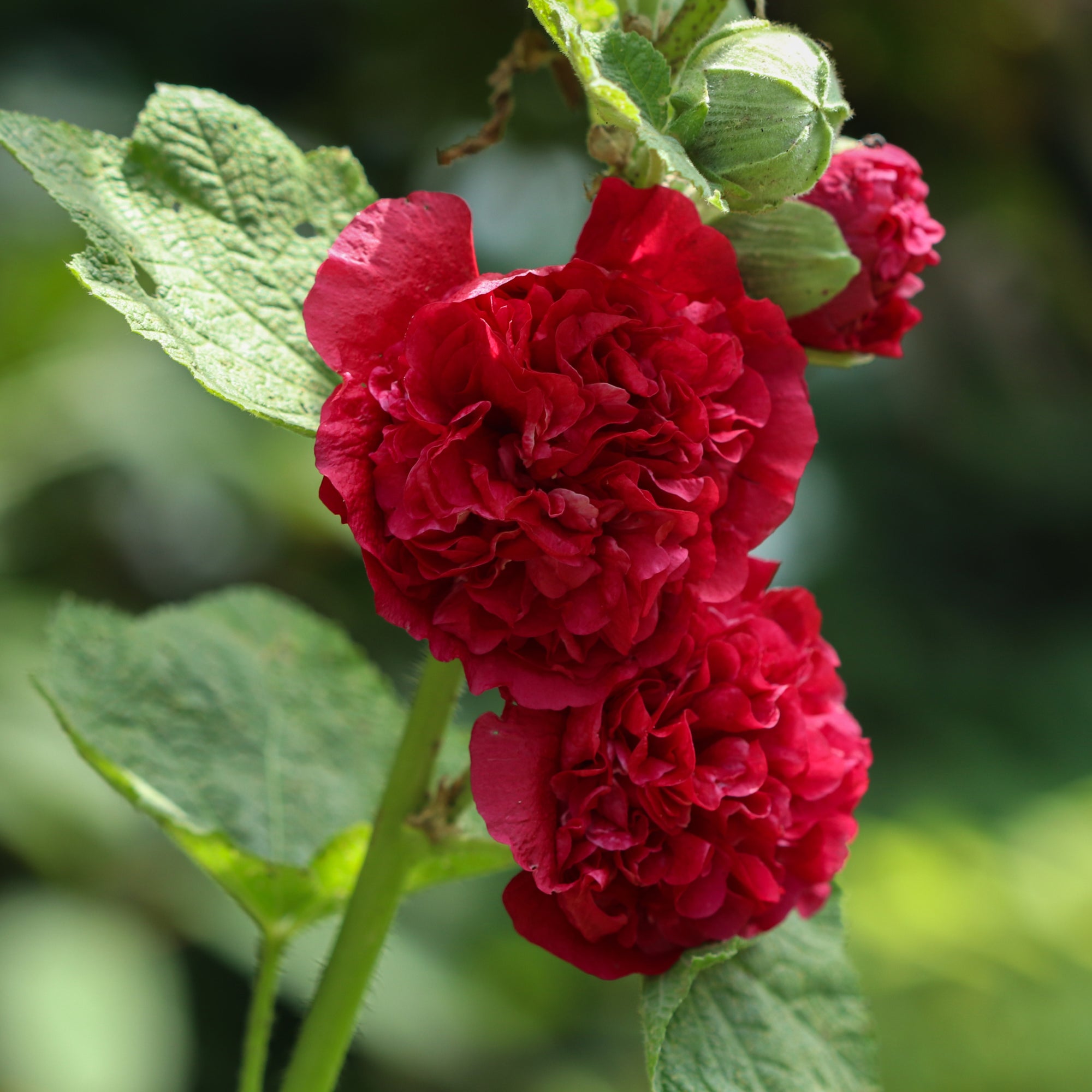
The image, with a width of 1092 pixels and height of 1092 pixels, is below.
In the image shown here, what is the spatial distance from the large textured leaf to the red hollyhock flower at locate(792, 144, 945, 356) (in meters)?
0.15

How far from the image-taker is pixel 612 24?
0.71 meters

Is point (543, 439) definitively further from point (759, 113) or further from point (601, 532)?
point (759, 113)

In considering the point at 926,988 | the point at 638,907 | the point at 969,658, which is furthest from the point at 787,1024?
the point at 969,658

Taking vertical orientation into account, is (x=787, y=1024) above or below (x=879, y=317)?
below

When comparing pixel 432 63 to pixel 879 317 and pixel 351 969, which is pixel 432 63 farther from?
pixel 351 969

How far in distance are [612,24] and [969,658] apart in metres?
2.44

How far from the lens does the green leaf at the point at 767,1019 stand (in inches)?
25.7

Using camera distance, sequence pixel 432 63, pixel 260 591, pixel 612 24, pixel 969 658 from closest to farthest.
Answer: pixel 612 24, pixel 260 591, pixel 432 63, pixel 969 658

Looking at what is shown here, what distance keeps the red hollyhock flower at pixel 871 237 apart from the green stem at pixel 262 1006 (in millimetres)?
586

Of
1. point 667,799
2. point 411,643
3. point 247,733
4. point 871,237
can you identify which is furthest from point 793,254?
point 411,643

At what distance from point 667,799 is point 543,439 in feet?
0.68

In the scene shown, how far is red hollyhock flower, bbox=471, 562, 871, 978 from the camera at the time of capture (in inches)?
24.3

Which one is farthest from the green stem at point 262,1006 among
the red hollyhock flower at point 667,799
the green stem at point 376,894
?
the red hollyhock flower at point 667,799

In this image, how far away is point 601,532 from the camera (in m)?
0.57
